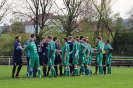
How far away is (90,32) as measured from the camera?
174ft

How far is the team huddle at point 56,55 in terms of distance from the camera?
763 inches

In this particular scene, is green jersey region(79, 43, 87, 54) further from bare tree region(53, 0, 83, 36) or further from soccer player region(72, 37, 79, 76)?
bare tree region(53, 0, 83, 36)

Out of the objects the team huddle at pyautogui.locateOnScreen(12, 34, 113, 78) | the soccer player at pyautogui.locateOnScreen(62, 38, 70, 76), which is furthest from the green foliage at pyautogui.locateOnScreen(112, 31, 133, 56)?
the soccer player at pyautogui.locateOnScreen(62, 38, 70, 76)

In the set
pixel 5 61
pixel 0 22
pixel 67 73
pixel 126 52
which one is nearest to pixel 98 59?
pixel 67 73

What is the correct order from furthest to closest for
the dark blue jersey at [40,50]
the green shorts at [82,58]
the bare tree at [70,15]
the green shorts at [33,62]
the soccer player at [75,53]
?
the bare tree at [70,15] → the green shorts at [82,58] → the dark blue jersey at [40,50] → the soccer player at [75,53] → the green shorts at [33,62]

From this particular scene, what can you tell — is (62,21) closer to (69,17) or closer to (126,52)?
(69,17)

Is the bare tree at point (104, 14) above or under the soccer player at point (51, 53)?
above

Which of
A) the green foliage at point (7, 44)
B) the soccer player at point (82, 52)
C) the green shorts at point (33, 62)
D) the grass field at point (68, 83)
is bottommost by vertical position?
the grass field at point (68, 83)

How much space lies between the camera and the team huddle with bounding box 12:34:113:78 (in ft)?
63.6


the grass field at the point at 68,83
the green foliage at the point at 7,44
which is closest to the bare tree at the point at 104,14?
the green foliage at the point at 7,44

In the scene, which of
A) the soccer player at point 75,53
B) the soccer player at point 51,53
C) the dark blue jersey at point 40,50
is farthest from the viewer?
the dark blue jersey at point 40,50

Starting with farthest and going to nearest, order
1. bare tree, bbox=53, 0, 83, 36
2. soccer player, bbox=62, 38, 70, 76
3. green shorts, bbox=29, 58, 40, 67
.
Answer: bare tree, bbox=53, 0, 83, 36 < soccer player, bbox=62, 38, 70, 76 < green shorts, bbox=29, 58, 40, 67

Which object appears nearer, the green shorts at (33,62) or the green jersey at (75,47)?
the green shorts at (33,62)

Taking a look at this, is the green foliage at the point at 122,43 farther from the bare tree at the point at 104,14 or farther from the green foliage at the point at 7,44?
the green foliage at the point at 7,44
